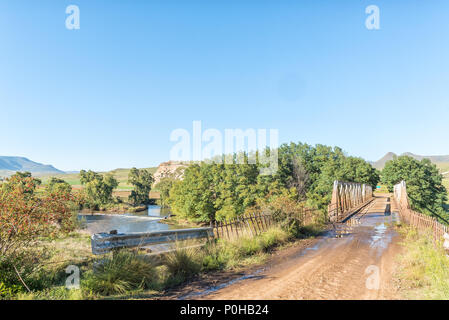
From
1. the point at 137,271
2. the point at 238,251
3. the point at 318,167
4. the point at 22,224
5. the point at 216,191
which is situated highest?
the point at 318,167

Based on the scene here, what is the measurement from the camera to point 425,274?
626 cm

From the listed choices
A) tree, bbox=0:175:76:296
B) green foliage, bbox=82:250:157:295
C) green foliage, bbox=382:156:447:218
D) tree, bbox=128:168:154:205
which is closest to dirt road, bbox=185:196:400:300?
green foliage, bbox=82:250:157:295

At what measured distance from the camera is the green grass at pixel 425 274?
5.21 m

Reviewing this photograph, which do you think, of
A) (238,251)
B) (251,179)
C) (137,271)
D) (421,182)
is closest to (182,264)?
(137,271)

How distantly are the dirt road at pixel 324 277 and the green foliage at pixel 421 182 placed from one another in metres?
49.2

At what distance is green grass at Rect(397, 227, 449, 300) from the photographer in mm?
5207

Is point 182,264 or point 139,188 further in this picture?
point 139,188

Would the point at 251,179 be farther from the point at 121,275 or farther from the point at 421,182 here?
the point at 121,275

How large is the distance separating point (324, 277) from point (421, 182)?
59893mm

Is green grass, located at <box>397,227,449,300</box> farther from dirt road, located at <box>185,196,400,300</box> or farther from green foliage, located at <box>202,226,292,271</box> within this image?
green foliage, located at <box>202,226,292,271</box>
